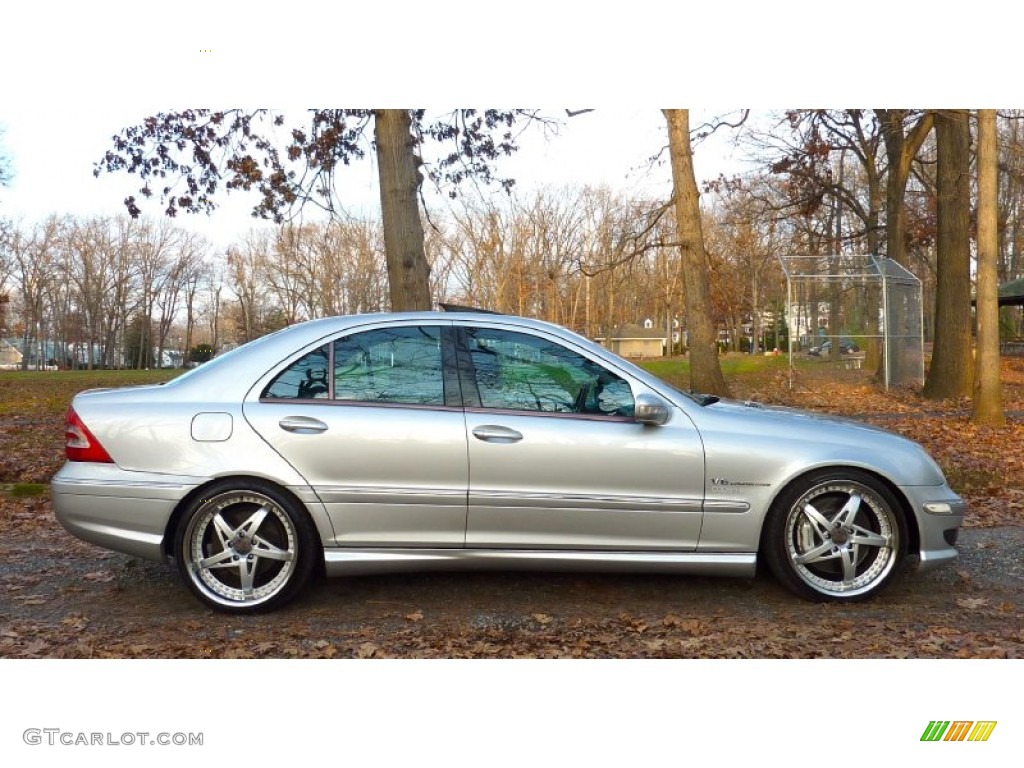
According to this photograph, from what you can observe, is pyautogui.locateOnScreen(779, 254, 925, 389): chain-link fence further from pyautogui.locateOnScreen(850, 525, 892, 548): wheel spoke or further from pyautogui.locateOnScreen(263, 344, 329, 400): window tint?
pyautogui.locateOnScreen(263, 344, 329, 400): window tint

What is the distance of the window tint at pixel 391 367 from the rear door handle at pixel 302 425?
197 millimetres

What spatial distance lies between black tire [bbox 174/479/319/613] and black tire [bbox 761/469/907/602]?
2.43 m

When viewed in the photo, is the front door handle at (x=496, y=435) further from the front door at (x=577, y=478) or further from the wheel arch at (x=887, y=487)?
the wheel arch at (x=887, y=487)

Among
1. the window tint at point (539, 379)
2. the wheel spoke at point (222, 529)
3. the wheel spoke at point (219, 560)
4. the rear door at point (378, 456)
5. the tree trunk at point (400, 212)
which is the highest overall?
the tree trunk at point (400, 212)

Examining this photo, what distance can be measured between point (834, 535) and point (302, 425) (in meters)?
2.81

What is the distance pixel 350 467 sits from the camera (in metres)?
4.28

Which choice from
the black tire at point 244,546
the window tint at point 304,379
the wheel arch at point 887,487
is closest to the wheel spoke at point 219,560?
the black tire at point 244,546

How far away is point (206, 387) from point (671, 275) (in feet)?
81.8

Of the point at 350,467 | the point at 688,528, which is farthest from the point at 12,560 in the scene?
the point at 688,528

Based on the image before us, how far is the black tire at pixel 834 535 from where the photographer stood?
4.38m

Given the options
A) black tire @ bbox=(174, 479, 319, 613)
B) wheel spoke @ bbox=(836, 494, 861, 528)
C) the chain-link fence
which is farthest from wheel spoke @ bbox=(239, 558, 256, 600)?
the chain-link fence

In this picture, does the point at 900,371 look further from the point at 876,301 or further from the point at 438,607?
the point at 438,607

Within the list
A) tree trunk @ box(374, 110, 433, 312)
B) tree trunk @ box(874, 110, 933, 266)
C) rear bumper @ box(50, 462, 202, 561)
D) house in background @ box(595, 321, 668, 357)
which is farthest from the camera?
house in background @ box(595, 321, 668, 357)

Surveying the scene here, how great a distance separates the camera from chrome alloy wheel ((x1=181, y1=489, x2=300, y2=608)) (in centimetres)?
428
